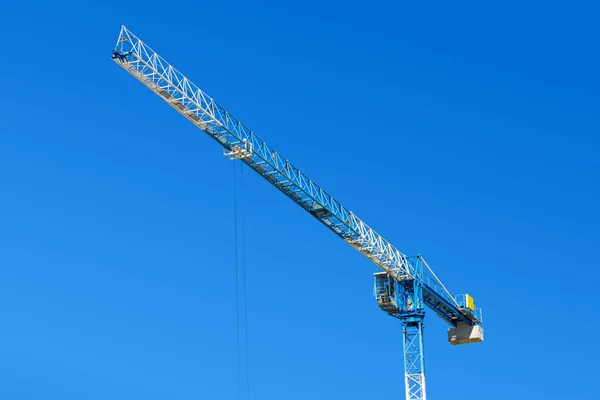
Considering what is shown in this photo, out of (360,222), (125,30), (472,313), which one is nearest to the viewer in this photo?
(125,30)

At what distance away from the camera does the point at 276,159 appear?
452 feet

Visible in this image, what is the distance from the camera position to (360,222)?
14775 centimetres

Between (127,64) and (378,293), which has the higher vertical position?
(127,64)

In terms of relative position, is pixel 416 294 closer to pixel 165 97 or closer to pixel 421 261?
pixel 421 261

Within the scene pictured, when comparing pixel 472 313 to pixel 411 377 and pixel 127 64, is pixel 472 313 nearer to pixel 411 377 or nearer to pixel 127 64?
pixel 411 377

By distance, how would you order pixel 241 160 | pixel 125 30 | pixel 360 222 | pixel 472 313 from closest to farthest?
1. pixel 125 30
2. pixel 241 160
3. pixel 360 222
4. pixel 472 313

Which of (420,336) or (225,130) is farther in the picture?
(420,336)

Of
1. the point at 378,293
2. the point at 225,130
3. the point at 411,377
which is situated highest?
the point at 225,130

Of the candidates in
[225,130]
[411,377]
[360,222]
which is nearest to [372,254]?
[360,222]

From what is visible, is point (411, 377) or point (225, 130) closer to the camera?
point (225, 130)

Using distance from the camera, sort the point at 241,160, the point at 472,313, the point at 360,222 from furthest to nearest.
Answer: the point at 472,313, the point at 360,222, the point at 241,160

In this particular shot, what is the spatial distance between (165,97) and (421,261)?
4008cm

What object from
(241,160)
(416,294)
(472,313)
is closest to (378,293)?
(416,294)

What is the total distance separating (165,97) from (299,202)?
20.7 meters
